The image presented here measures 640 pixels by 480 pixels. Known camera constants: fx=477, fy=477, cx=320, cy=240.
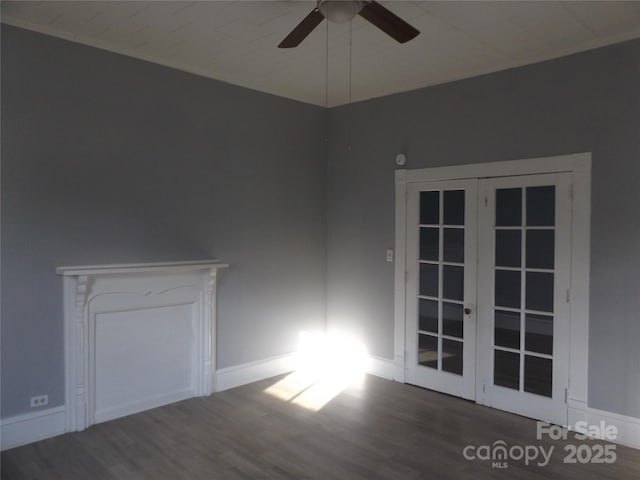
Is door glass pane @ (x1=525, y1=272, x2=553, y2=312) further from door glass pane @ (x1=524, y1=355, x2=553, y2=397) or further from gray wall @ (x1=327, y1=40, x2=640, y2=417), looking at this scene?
door glass pane @ (x1=524, y1=355, x2=553, y2=397)

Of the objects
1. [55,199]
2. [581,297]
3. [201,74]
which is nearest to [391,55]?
[201,74]

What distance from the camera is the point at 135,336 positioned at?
3748 mm

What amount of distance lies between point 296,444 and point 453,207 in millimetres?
2354

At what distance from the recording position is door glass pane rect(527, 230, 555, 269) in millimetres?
3670

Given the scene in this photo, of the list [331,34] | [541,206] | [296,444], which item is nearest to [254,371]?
[296,444]

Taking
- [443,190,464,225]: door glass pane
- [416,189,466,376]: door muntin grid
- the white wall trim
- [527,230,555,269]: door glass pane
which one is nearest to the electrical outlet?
[416,189,466,376]: door muntin grid

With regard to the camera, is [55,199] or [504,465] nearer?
[504,465]

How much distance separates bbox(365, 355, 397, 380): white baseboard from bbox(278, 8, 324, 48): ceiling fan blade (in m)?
3.18

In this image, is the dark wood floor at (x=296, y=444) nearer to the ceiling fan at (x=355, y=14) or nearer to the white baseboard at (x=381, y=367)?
the white baseboard at (x=381, y=367)

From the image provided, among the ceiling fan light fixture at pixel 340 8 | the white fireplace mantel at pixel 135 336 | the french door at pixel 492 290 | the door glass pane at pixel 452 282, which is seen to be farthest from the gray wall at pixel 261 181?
the ceiling fan light fixture at pixel 340 8

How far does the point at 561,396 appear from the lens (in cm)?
361

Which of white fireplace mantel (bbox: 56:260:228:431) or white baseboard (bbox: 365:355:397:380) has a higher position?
white fireplace mantel (bbox: 56:260:228:431)

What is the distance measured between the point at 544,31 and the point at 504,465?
2874mm

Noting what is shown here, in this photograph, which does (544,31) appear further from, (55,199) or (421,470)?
(55,199)
